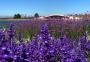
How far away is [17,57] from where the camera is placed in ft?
10.5

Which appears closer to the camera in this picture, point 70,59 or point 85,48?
point 70,59

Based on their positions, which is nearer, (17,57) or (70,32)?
(17,57)

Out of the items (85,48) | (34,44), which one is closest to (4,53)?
(34,44)

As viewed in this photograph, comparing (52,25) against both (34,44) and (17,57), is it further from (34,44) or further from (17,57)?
(17,57)

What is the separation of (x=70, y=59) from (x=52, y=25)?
8.02 metres

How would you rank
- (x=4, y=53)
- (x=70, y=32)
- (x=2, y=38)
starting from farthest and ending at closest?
(x=70, y=32) → (x=2, y=38) → (x=4, y=53)

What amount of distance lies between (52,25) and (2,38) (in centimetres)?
841

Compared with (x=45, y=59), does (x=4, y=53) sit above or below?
above

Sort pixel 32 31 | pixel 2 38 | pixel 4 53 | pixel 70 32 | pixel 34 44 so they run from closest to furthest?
pixel 4 53, pixel 2 38, pixel 34 44, pixel 70 32, pixel 32 31

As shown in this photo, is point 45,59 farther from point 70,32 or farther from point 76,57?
point 70,32

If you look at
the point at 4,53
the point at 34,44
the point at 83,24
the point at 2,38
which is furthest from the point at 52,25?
the point at 4,53

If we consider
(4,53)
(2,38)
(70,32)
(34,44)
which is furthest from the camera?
(70,32)

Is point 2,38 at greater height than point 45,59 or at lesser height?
greater

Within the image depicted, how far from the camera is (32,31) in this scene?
11883 millimetres
